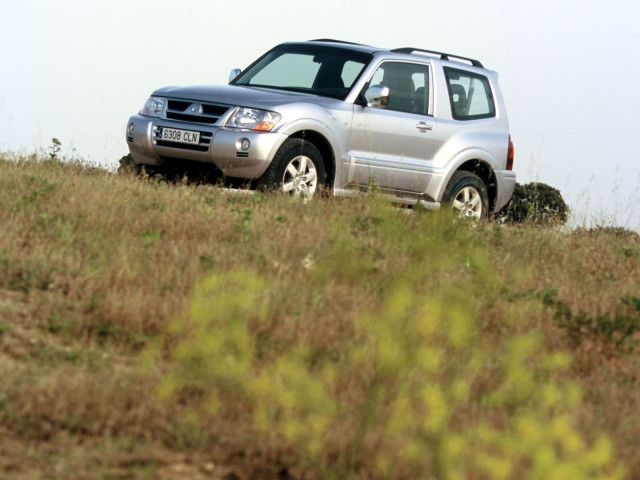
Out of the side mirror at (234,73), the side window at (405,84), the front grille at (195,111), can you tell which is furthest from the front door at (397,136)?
the side mirror at (234,73)

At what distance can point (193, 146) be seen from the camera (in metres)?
10.5

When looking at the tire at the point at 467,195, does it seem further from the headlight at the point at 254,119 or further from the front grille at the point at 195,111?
the front grille at the point at 195,111

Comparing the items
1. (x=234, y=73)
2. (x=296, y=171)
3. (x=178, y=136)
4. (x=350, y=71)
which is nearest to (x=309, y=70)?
(x=350, y=71)

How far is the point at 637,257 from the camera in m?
10.0

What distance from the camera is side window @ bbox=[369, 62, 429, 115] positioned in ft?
38.2

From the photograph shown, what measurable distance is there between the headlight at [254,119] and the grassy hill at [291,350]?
1.55m

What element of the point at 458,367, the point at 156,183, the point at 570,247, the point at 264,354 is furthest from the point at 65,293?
the point at 570,247

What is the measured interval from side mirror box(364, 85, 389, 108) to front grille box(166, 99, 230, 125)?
58.8 inches

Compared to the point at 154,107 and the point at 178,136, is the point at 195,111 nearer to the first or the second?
the point at 178,136

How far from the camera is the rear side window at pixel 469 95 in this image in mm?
12414

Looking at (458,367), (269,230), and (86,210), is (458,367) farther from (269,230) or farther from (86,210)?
(86,210)

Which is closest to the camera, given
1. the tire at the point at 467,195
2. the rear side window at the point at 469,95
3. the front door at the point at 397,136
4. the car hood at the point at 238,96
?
the car hood at the point at 238,96

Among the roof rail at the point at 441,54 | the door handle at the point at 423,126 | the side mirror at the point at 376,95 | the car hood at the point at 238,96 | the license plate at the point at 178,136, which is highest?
the roof rail at the point at 441,54

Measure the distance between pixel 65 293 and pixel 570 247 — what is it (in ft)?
17.3
